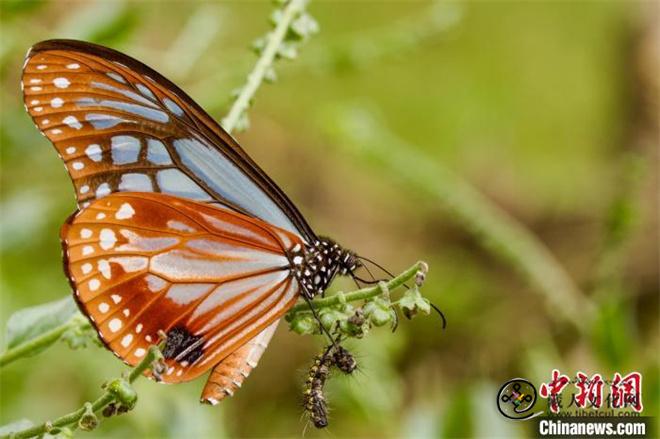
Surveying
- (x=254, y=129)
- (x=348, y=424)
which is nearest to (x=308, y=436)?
(x=348, y=424)

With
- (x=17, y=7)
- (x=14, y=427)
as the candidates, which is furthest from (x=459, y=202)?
(x=14, y=427)

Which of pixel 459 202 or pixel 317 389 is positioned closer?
pixel 317 389

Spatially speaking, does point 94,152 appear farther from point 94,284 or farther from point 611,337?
→ point 611,337

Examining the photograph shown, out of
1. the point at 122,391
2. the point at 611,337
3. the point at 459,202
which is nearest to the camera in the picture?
the point at 122,391

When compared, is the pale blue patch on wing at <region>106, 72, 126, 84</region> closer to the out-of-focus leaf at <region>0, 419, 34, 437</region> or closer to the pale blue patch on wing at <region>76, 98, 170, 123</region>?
the pale blue patch on wing at <region>76, 98, 170, 123</region>

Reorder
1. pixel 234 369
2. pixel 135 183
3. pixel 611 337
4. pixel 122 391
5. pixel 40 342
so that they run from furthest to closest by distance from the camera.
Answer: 1. pixel 611 337
2. pixel 135 183
3. pixel 234 369
4. pixel 40 342
5. pixel 122 391

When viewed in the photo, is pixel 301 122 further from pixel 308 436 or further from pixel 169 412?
pixel 169 412

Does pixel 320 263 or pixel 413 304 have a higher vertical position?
pixel 320 263
